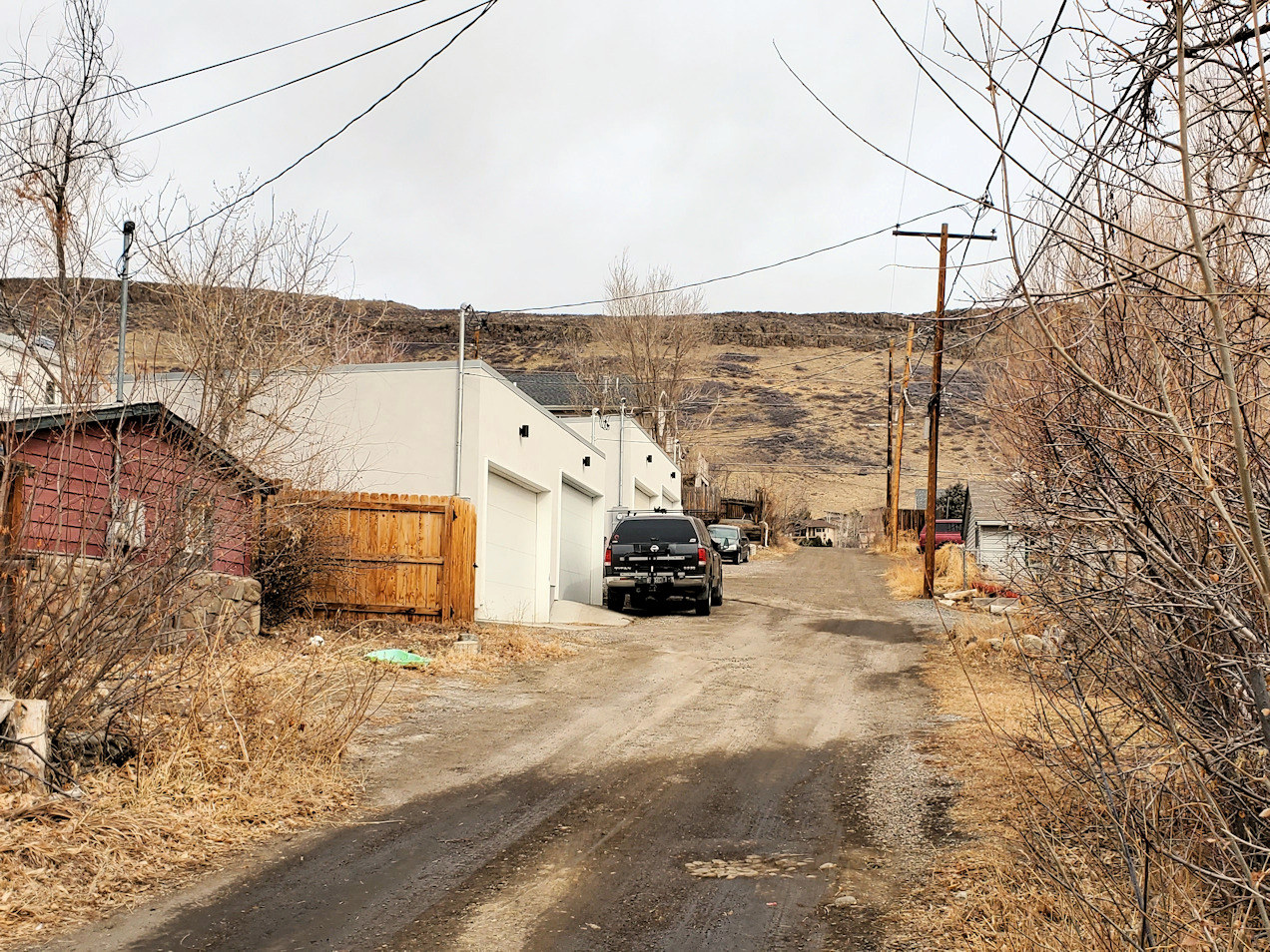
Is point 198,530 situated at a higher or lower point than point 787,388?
lower

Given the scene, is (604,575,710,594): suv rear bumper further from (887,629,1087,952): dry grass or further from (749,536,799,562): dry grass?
(749,536,799,562): dry grass

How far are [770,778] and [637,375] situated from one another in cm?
3982

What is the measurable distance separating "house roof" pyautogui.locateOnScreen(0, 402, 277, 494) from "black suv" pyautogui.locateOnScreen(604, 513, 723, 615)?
8.90 m

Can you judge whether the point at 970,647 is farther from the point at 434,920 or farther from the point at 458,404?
the point at 434,920

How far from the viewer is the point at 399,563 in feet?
53.2

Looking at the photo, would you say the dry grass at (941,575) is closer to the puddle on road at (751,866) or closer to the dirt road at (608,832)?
the dirt road at (608,832)

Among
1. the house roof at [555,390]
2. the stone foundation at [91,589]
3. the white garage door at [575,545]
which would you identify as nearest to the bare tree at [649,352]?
the house roof at [555,390]

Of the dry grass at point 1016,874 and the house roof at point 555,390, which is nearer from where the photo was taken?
the dry grass at point 1016,874

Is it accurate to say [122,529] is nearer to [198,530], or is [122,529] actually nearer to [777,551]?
[198,530]

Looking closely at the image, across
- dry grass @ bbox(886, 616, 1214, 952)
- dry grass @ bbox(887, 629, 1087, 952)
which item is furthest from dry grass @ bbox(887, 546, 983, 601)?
dry grass @ bbox(886, 616, 1214, 952)

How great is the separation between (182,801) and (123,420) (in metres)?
2.53

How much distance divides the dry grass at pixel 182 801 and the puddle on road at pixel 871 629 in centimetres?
1128

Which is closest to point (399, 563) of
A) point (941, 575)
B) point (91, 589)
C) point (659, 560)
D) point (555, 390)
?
point (659, 560)

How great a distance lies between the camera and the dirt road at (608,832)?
5.28m
